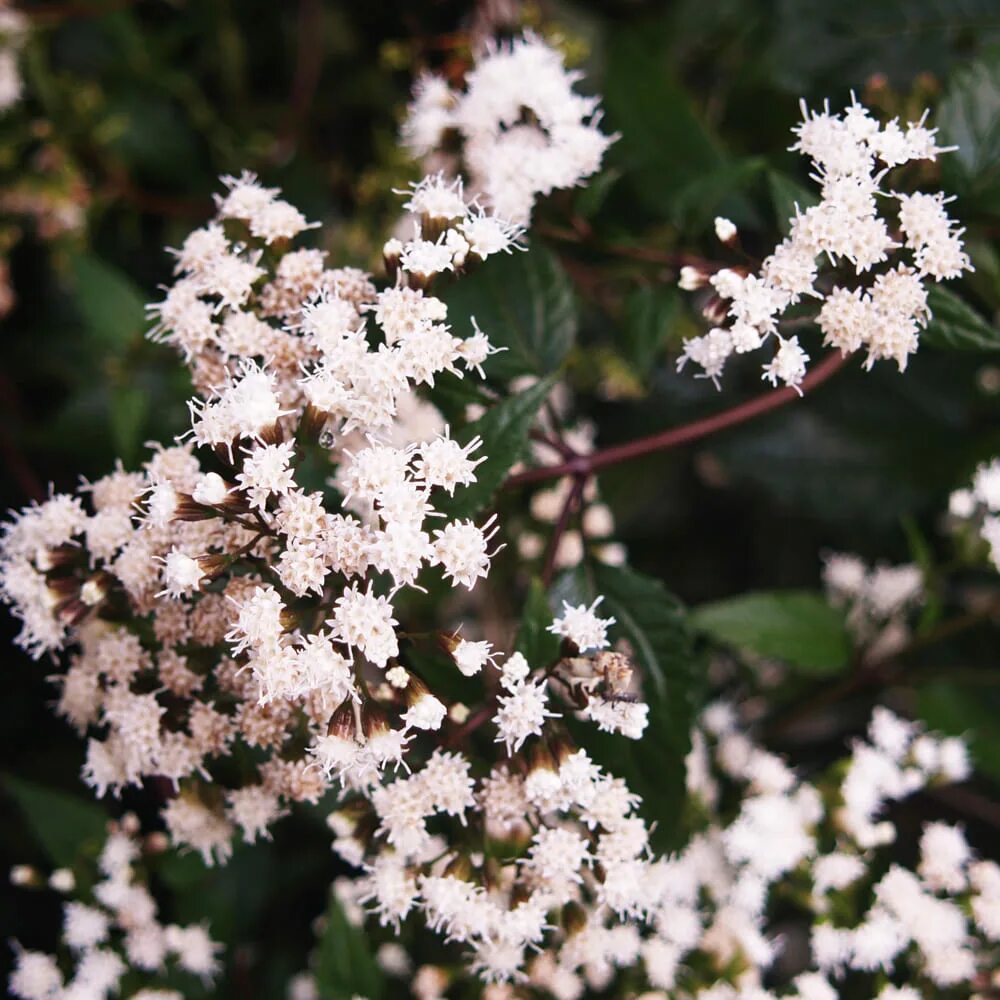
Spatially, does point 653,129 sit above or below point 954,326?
above

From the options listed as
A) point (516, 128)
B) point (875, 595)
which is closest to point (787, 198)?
point (516, 128)

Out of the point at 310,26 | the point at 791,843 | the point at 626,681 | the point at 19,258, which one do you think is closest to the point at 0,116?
the point at 19,258

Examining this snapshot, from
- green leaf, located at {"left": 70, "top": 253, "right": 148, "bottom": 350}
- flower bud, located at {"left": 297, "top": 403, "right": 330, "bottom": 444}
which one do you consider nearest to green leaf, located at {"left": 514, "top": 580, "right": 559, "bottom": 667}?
flower bud, located at {"left": 297, "top": 403, "right": 330, "bottom": 444}

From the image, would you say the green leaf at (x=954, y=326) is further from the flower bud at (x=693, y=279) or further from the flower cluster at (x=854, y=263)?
the flower bud at (x=693, y=279)

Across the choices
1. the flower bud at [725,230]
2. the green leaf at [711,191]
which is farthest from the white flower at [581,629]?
the green leaf at [711,191]

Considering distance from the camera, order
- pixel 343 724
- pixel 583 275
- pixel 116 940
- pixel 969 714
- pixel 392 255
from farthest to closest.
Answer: pixel 583 275, pixel 969 714, pixel 116 940, pixel 392 255, pixel 343 724

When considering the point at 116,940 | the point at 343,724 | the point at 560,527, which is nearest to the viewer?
the point at 343,724

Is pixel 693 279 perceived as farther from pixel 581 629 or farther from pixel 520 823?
pixel 520 823
